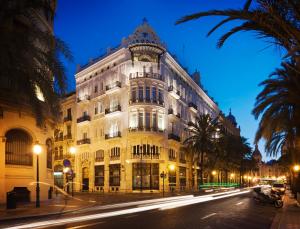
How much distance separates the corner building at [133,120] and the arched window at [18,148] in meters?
23.9

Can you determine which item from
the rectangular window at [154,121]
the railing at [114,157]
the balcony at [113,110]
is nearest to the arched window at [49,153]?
the railing at [114,157]

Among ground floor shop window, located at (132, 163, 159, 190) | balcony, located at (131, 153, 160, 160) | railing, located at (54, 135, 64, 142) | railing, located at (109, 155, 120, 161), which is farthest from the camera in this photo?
railing, located at (54, 135, 64, 142)

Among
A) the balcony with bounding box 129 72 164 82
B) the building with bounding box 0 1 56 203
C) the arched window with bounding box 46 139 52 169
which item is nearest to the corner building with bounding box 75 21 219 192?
the balcony with bounding box 129 72 164 82

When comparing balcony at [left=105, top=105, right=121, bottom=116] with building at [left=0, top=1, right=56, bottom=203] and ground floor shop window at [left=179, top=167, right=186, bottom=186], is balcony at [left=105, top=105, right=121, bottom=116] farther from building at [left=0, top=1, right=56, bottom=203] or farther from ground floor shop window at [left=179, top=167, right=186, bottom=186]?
building at [left=0, top=1, right=56, bottom=203]

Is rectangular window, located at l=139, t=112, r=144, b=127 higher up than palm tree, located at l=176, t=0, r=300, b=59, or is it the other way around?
rectangular window, located at l=139, t=112, r=144, b=127

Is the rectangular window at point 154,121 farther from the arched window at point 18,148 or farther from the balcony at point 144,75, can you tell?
the arched window at point 18,148

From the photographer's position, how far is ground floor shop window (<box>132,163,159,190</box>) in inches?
→ 2020

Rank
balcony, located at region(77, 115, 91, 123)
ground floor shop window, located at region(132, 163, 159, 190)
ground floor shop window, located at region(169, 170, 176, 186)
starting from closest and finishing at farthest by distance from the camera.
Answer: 1. ground floor shop window, located at region(132, 163, 159, 190)
2. ground floor shop window, located at region(169, 170, 176, 186)
3. balcony, located at region(77, 115, 91, 123)

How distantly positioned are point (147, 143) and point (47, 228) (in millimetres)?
38800

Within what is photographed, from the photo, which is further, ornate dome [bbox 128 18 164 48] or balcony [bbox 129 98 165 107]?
ornate dome [bbox 128 18 164 48]

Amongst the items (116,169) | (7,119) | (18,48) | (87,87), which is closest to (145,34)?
(87,87)

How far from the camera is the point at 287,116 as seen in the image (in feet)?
76.4

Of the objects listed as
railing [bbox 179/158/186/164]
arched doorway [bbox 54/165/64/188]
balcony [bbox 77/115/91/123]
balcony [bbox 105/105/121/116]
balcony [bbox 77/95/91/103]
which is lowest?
arched doorway [bbox 54/165/64/188]

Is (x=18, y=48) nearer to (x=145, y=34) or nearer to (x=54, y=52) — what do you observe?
(x=54, y=52)
